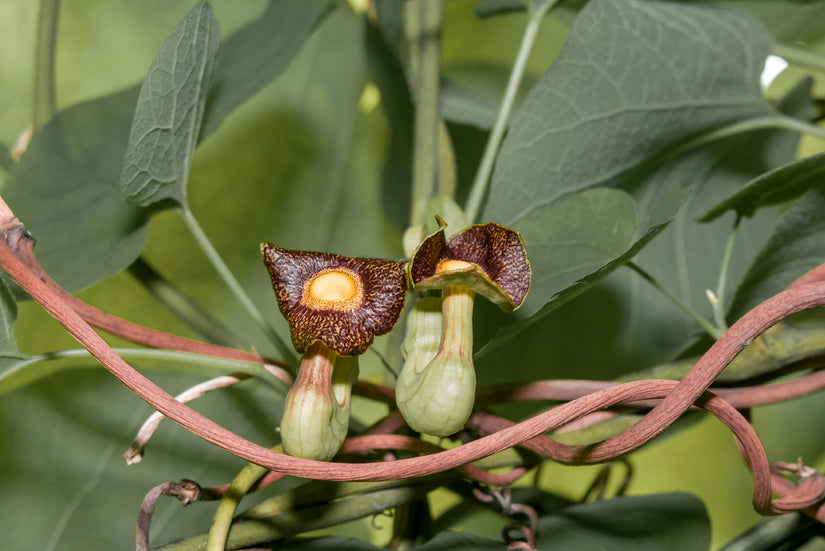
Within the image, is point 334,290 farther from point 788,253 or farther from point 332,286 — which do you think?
point 788,253

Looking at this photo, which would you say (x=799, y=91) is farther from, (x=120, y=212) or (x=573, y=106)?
(x=120, y=212)

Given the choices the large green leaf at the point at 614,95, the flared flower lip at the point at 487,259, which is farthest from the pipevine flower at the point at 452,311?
the large green leaf at the point at 614,95

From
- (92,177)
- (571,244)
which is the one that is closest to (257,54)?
(92,177)

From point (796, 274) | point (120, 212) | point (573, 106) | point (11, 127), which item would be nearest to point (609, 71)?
point (573, 106)

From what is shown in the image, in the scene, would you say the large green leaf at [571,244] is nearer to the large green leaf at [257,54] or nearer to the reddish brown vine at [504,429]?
the reddish brown vine at [504,429]

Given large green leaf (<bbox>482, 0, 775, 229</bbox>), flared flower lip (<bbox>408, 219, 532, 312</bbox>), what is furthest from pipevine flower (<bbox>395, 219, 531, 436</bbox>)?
large green leaf (<bbox>482, 0, 775, 229</bbox>)

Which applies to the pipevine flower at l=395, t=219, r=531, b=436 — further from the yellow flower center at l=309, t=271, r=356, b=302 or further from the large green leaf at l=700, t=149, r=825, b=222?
the large green leaf at l=700, t=149, r=825, b=222
